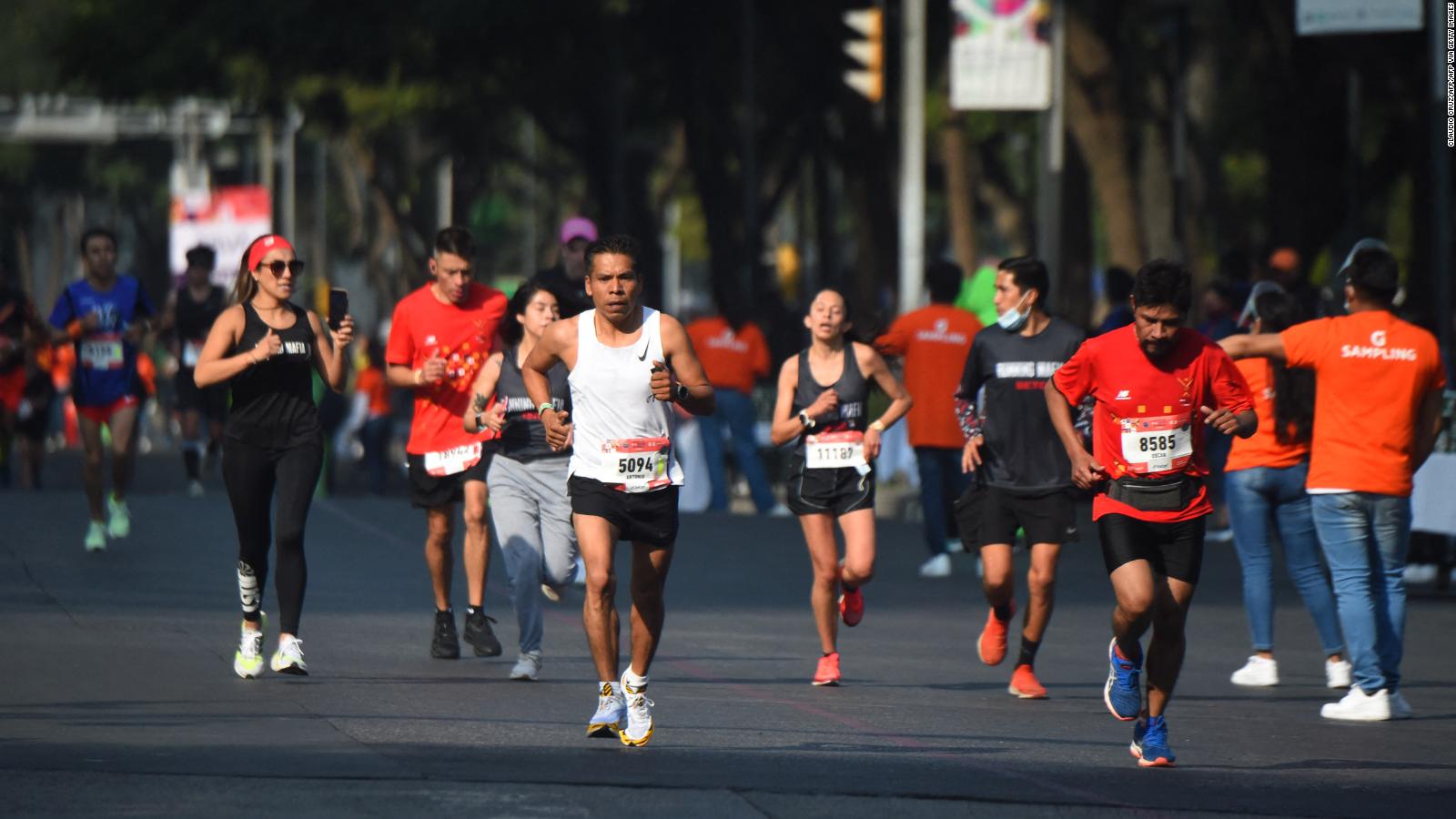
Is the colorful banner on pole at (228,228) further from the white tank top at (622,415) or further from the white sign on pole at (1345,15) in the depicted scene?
the white tank top at (622,415)

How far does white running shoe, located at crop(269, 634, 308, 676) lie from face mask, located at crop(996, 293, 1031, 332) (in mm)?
3356

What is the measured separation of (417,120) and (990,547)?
32.7m

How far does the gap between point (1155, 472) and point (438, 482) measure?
12.9 ft

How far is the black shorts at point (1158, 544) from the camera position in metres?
8.92

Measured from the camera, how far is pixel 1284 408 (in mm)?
11562

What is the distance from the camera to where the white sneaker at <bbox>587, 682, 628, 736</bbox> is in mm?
9086

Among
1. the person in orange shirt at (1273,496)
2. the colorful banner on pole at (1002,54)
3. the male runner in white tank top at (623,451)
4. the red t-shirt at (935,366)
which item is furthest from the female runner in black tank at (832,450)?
the colorful banner on pole at (1002,54)

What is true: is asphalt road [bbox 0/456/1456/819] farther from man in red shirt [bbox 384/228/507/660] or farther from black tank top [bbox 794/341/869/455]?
black tank top [bbox 794/341/869/455]

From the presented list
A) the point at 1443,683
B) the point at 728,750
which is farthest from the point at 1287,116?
the point at 728,750

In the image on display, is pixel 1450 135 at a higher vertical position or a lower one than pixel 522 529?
higher

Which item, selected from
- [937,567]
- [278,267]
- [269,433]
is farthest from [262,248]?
[937,567]

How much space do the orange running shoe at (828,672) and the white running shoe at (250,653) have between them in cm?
236

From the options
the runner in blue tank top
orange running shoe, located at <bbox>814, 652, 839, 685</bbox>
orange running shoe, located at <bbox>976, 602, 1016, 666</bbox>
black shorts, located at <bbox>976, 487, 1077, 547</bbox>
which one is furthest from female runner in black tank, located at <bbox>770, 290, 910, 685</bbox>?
the runner in blue tank top

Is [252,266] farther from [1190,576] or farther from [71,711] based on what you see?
[1190,576]
